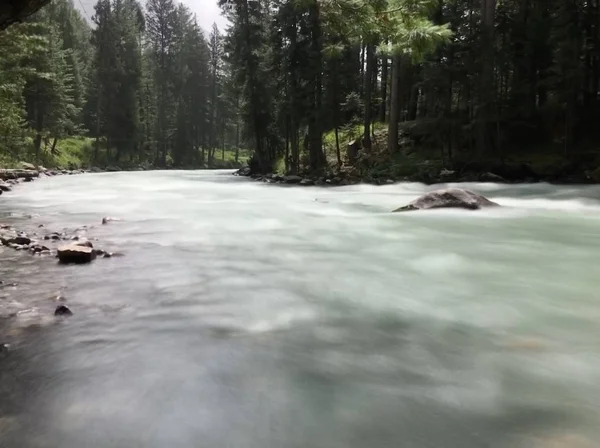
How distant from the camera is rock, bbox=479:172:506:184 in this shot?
2006 centimetres

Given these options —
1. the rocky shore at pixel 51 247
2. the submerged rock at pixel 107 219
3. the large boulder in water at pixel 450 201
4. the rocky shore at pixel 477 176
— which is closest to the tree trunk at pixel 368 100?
the rocky shore at pixel 477 176

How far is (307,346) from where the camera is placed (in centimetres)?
405

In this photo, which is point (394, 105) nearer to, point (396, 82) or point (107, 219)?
point (396, 82)

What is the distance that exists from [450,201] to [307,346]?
938cm

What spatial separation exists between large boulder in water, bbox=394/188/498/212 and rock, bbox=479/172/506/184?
7631mm

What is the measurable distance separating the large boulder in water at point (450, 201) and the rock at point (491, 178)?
300 inches

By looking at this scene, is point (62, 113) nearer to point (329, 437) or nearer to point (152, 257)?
point (152, 257)

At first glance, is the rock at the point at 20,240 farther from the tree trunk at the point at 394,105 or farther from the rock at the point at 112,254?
the tree trunk at the point at 394,105

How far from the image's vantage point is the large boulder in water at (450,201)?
12.5 meters

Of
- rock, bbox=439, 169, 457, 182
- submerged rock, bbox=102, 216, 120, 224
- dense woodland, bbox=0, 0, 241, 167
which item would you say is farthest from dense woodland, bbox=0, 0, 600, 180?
submerged rock, bbox=102, 216, 120, 224

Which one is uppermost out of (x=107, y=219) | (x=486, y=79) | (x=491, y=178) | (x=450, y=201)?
(x=486, y=79)

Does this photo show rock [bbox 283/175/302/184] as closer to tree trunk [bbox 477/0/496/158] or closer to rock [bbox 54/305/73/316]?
tree trunk [bbox 477/0/496/158]

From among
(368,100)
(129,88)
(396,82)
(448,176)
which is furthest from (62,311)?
(129,88)

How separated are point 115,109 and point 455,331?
51696mm
